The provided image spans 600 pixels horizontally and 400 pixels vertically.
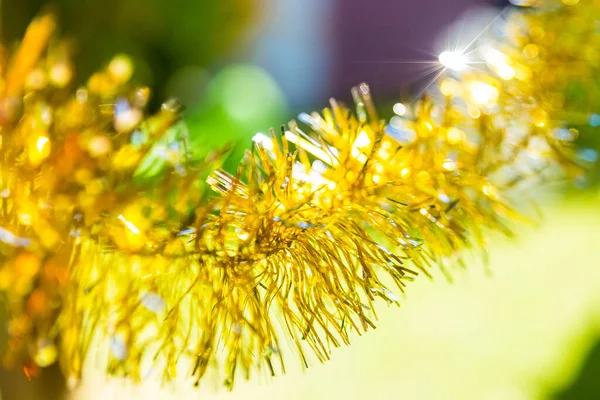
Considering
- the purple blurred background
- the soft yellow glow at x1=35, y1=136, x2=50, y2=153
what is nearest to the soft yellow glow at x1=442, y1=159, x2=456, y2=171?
the soft yellow glow at x1=35, y1=136, x2=50, y2=153

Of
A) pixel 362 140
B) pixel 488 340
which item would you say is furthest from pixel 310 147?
pixel 488 340

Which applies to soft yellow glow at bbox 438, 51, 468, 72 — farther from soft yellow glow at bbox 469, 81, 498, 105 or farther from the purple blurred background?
the purple blurred background

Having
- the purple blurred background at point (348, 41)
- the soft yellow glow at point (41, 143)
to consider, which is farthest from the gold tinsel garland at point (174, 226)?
the purple blurred background at point (348, 41)

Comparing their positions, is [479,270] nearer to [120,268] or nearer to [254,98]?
[254,98]

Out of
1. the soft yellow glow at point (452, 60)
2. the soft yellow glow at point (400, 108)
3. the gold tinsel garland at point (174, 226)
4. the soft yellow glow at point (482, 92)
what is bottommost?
the gold tinsel garland at point (174, 226)

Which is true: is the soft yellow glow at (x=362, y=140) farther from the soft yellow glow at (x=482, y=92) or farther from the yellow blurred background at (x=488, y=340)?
the yellow blurred background at (x=488, y=340)

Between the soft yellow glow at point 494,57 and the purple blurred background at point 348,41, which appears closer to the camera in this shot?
the soft yellow glow at point 494,57

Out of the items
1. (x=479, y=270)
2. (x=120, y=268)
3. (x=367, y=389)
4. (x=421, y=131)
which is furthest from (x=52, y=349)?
(x=479, y=270)

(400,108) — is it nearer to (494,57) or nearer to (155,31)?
(494,57)
